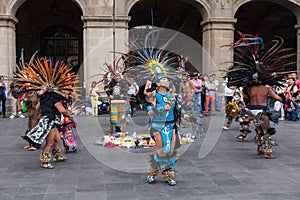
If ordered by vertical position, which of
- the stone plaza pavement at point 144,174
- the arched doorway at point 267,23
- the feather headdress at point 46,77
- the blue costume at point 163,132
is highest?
the arched doorway at point 267,23

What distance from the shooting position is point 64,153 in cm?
771

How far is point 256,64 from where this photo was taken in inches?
302

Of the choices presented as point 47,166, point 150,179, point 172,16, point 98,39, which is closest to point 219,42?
point 98,39

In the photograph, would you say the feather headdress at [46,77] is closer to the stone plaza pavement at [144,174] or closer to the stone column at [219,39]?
the stone plaza pavement at [144,174]

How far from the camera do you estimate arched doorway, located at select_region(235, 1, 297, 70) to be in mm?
21141

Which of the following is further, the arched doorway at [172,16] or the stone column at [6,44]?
the arched doorway at [172,16]

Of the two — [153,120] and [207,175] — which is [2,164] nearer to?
[153,120]

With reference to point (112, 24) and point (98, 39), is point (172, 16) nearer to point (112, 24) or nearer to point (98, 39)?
point (112, 24)

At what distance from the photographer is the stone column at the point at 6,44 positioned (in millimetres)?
14883

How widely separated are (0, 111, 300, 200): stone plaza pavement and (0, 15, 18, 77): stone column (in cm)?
659

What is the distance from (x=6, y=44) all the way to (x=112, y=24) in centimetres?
425

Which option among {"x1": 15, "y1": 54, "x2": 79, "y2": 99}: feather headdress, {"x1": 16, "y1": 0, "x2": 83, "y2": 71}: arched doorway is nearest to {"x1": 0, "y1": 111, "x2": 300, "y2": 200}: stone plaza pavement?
{"x1": 15, "y1": 54, "x2": 79, "y2": 99}: feather headdress

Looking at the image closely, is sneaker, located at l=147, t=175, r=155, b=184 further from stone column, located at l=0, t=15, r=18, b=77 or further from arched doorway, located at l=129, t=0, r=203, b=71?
arched doorway, located at l=129, t=0, r=203, b=71

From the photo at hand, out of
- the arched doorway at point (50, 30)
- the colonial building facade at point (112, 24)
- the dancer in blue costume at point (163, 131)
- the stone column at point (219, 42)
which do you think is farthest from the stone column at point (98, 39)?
the dancer in blue costume at point (163, 131)
